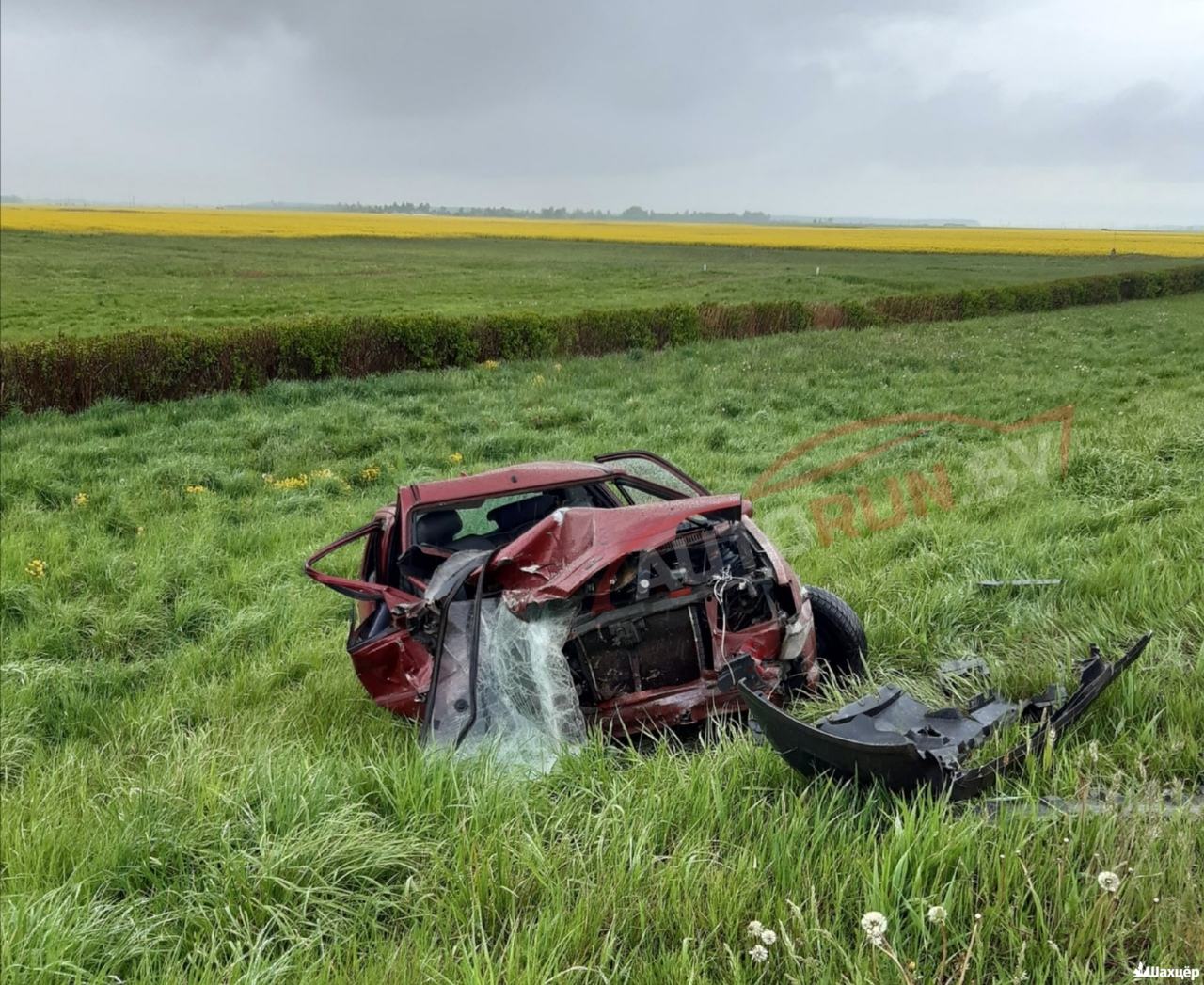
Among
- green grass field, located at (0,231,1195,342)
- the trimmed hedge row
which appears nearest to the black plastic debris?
the trimmed hedge row

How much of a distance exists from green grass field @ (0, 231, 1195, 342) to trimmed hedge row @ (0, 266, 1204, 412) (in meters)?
3.04

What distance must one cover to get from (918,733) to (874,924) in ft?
3.08

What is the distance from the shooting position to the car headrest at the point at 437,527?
159 inches

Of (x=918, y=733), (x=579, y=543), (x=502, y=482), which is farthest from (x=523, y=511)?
(x=918, y=733)

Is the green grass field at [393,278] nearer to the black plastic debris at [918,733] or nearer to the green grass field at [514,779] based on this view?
the green grass field at [514,779]

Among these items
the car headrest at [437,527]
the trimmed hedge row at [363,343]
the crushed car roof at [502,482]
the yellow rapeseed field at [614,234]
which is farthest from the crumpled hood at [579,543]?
the yellow rapeseed field at [614,234]

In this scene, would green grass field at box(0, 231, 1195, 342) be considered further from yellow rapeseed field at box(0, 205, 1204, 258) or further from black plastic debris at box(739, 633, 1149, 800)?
black plastic debris at box(739, 633, 1149, 800)

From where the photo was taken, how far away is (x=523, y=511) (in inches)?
168

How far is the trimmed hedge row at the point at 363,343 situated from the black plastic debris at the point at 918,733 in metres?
12.0

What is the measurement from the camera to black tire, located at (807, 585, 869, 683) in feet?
12.4

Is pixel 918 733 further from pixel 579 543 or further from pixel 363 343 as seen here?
pixel 363 343

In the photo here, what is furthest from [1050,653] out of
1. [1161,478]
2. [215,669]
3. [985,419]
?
[985,419]

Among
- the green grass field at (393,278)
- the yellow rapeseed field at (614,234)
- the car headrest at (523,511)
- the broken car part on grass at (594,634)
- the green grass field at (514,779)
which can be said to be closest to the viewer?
the green grass field at (514,779)

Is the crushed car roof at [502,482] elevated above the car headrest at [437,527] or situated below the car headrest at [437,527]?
above
